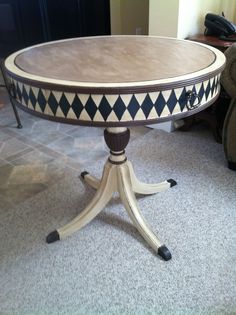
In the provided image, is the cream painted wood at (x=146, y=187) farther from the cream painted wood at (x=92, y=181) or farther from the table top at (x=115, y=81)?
the table top at (x=115, y=81)

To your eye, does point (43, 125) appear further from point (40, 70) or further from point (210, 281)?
point (210, 281)

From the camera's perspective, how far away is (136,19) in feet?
9.61

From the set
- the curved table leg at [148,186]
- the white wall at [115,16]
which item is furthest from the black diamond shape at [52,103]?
the white wall at [115,16]

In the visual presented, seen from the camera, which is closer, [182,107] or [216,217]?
[182,107]

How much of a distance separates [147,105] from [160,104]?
0.04 m

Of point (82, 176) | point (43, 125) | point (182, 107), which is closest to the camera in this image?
point (182, 107)

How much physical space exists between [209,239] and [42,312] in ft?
2.37

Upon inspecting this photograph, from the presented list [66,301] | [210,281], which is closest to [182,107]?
[210,281]

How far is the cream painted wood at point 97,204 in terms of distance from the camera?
130 cm

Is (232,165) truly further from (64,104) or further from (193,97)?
(64,104)

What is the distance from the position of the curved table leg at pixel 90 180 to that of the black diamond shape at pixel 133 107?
76 centimetres

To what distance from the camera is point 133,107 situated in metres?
0.85

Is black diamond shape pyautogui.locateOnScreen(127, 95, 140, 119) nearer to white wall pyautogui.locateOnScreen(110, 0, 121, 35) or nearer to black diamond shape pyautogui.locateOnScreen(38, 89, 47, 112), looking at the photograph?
black diamond shape pyautogui.locateOnScreen(38, 89, 47, 112)

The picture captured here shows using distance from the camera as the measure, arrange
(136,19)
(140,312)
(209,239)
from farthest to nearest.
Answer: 1. (136,19)
2. (209,239)
3. (140,312)
